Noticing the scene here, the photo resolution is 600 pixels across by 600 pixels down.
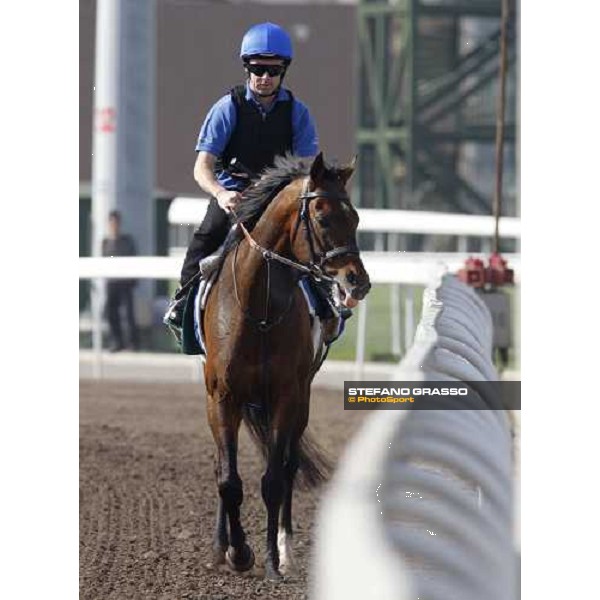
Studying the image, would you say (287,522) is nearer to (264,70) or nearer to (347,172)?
(347,172)

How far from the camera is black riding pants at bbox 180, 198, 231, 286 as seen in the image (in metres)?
4.73

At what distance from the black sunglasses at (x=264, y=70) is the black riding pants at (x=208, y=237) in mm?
419

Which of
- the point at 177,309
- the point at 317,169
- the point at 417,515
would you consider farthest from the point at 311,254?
the point at 417,515

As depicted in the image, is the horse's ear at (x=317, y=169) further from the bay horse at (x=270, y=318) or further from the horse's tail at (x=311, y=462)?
the horse's tail at (x=311, y=462)

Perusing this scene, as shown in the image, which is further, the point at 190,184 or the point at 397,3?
the point at 397,3

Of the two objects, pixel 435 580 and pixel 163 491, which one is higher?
pixel 435 580

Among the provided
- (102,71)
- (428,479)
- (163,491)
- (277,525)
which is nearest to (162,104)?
(102,71)

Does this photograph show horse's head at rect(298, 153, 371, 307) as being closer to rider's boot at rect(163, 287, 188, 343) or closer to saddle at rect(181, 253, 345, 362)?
saddle at rect(181, 253, 345, 362)

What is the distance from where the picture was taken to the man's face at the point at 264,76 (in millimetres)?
4609

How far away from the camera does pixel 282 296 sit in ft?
14.5

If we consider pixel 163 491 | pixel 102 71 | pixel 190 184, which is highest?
pixel 102 71

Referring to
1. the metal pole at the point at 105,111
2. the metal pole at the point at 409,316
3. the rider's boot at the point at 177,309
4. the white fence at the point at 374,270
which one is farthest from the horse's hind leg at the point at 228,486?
the metal pole at the point at 105,111
